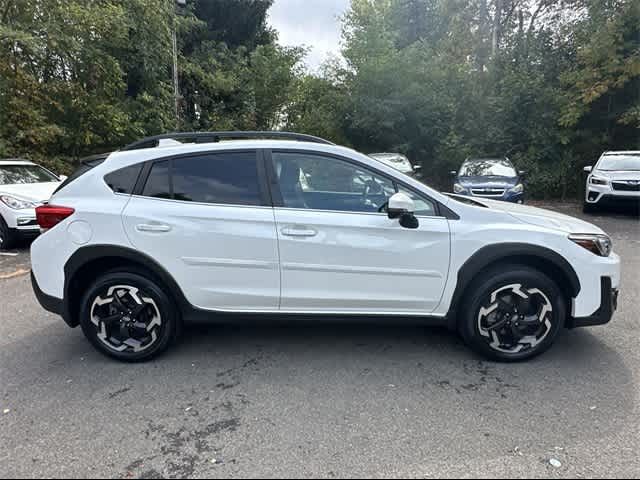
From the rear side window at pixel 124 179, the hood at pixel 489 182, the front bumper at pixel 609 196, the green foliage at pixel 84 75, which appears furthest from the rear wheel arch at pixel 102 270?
the front bumper at pixel 609 196

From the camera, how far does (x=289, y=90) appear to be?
768 inches

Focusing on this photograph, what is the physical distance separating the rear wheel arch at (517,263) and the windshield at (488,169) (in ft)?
23.3

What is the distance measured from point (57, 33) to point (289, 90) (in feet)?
35.2

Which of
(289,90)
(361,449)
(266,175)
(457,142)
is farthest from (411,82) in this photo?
(361,449)

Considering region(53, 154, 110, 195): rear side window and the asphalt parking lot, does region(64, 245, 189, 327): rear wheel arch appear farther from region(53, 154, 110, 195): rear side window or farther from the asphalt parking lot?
region(53, 154, 110, 195): rear side window

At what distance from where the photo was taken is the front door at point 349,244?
2.97 metres

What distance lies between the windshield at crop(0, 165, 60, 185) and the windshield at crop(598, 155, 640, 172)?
11.4 metres

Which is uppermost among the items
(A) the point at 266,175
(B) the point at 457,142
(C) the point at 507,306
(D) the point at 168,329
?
(B) the point at 457,142

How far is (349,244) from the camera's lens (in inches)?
117

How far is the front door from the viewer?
2969 mm

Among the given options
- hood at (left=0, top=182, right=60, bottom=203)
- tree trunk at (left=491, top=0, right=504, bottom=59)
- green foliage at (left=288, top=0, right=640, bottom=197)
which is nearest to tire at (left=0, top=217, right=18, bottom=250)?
hood at (left=0, top=182, right=60, bottom=203)

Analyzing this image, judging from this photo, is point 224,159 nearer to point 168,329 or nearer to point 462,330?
point 168,329

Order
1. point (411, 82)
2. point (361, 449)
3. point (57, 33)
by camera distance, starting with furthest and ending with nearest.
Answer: point (411, 82) < point (57, 33) < point (361, 449)

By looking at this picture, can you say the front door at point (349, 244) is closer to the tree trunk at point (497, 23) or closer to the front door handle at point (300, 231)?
the front door handle at point (300, 231)
